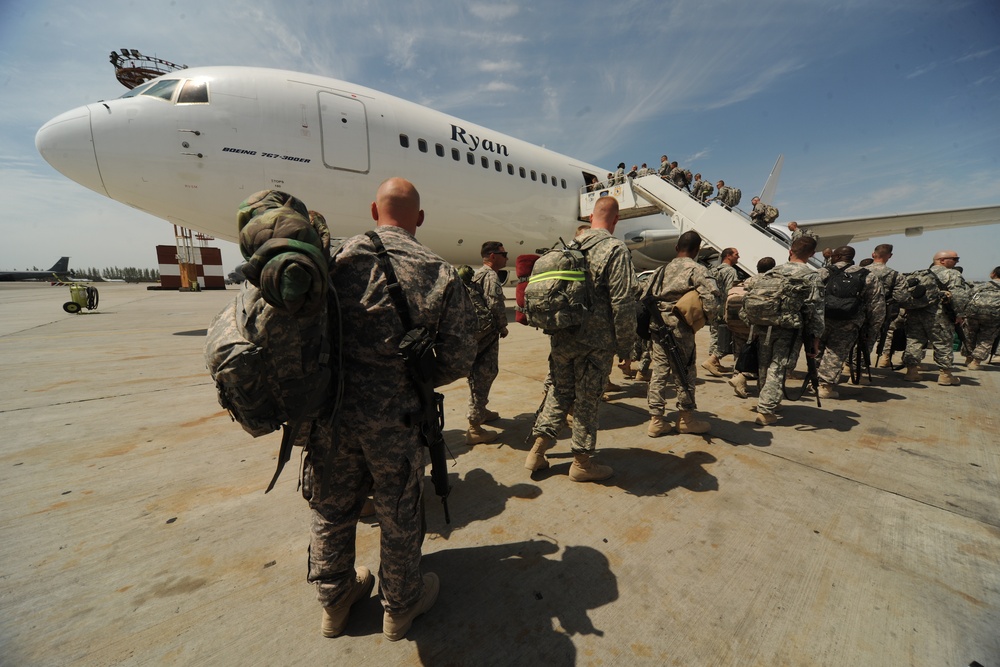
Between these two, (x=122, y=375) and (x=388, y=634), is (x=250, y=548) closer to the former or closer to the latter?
(x=388, y=634)

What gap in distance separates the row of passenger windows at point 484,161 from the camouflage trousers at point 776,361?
7.72m

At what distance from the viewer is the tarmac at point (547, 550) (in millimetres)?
1500

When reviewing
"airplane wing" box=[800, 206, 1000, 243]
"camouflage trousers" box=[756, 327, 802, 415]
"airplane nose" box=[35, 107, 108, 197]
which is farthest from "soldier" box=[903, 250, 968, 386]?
"airplane nose" box=[35, 107, 108, 197]

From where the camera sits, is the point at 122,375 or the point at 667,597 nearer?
the point at 667,597

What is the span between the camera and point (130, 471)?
8.90 feet

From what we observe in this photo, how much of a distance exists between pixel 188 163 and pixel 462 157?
5464 millimetres

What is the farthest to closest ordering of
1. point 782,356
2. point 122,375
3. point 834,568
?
point 122,375 < point 782,356 < point 834,568

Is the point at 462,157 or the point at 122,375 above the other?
the point at 462,157

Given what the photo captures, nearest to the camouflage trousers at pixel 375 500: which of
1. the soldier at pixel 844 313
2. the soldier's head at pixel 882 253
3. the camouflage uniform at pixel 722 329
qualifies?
the soldier at pixel 844 313

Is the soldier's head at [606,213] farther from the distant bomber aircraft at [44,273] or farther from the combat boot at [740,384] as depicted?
the distant bomber aircraft at [44,273]

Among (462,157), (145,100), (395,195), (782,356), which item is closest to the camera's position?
(395,195)

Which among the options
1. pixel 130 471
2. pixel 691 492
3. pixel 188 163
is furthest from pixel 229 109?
pixel 691 492

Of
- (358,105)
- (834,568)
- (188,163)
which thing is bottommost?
(834,568)

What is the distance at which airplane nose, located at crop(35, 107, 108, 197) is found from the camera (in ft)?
19.2
